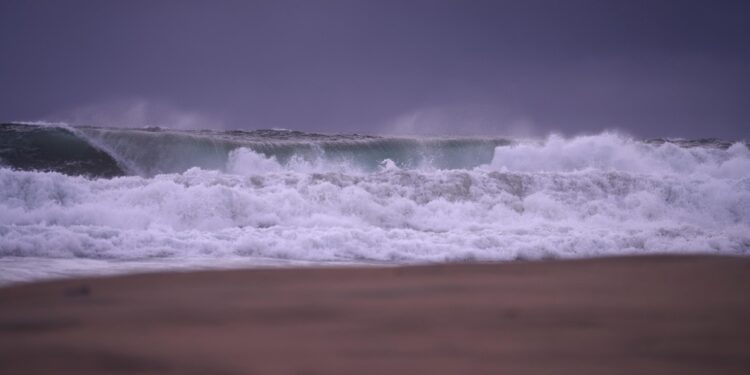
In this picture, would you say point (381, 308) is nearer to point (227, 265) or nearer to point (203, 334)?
point (203, 334)

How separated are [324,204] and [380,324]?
23.3 ft

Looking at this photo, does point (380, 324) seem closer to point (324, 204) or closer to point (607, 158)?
point (324, 204)

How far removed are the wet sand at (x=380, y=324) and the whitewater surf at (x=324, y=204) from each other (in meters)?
1.62

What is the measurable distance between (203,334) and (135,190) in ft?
23.9

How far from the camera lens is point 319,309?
307 centimetres

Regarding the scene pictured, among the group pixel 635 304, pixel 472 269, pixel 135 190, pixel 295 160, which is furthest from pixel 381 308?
pixel 295 160

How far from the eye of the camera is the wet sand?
2.17 meters

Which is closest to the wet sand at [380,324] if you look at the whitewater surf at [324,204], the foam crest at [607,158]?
the whitewater surf at [324,204]

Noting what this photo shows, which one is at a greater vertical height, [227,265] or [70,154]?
[70,154]

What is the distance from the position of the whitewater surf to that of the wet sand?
162cm

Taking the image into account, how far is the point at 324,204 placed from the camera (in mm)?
9805

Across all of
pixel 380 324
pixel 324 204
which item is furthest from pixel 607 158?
pixel 380 324

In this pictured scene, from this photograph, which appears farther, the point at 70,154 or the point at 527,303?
the point at 70,154

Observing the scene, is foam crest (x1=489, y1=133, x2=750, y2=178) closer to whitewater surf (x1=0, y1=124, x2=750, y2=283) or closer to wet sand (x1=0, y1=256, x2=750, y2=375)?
whitewater surf (x1=0, y1=124, x2=750, y2=283)
